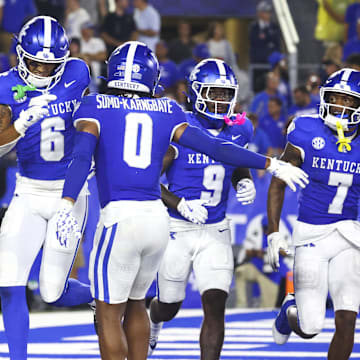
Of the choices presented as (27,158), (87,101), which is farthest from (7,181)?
(87,101)

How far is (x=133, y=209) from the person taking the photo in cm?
513

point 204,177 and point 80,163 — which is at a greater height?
point 80,163

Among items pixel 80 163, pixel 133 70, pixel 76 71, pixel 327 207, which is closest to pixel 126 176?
pixel 80 163

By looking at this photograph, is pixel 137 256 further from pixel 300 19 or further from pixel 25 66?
pixel 300 19

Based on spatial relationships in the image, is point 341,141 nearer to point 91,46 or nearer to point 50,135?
point 50,135

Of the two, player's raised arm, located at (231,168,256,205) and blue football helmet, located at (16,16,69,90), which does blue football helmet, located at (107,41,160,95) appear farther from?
player's raised arm, located at (231,168,256,205)

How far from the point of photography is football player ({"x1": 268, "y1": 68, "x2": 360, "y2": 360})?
6020mm

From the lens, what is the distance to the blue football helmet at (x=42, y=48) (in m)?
5.82

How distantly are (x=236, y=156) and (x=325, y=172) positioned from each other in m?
1.08

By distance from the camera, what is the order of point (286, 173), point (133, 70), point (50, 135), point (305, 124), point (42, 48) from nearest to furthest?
point (286, 173), point (133, 70), point (42, 48), point (50, 135), point (305, 124)

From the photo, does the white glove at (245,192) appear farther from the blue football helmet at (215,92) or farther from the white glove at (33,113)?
the white glove at (33,113)

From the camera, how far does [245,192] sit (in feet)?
20.1

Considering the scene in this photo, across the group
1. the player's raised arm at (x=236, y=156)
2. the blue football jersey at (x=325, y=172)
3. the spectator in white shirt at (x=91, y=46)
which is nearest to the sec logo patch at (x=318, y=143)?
the blue football jersey at (x=325, y=172)

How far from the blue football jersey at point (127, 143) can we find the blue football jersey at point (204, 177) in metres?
1.15
